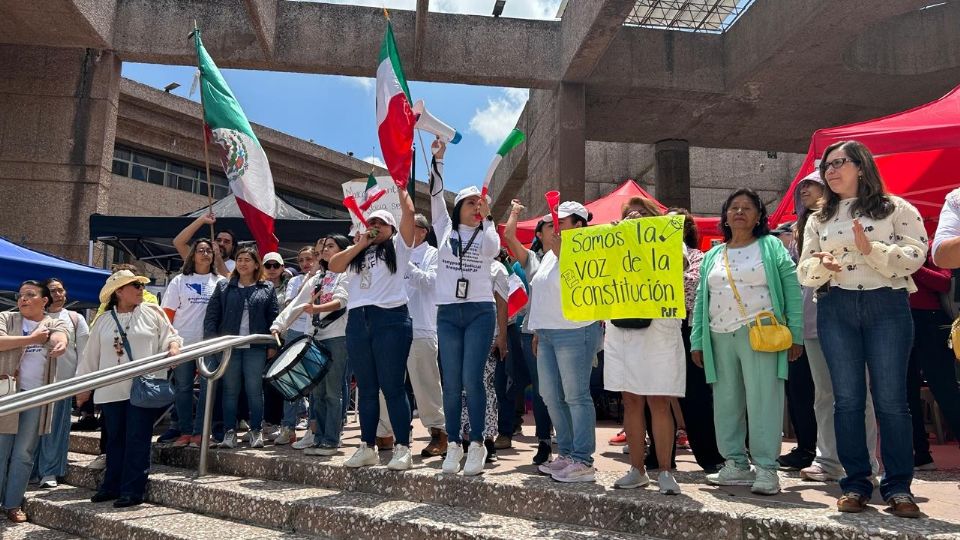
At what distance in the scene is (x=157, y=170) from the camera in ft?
77.9

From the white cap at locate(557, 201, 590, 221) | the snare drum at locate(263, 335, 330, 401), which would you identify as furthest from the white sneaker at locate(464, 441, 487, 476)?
the white cap at locate(557, 201, 590, 221)

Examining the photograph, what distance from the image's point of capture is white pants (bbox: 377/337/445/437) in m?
5.13

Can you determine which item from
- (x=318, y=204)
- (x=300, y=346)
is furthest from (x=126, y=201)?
(x=300, y=346)

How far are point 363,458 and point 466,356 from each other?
3.27 ft

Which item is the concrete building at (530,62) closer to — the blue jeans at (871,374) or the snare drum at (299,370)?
the snare drum at (299,370)

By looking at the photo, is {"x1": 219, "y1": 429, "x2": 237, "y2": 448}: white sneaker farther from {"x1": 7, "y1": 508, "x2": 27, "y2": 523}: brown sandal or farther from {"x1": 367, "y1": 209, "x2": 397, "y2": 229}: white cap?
{"x1": 367, "y1": 209, "x2": 397, "y2": 229}: white cap

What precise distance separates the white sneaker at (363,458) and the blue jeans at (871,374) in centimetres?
275

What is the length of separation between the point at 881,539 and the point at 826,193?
1.69 metres

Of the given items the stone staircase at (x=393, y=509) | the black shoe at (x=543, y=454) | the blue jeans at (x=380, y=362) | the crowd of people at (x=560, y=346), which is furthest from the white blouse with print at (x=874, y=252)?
the blue jeans at (x=380, y=362)

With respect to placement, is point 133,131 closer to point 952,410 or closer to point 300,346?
point 300,346

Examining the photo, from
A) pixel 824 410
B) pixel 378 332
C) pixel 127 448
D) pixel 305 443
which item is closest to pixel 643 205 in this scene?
pixel 824 410

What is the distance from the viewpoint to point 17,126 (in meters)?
10.6

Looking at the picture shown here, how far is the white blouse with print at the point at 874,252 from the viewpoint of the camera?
3.17 m

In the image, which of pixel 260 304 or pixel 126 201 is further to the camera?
pixel 126 201
